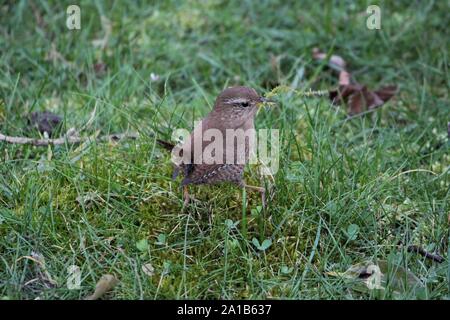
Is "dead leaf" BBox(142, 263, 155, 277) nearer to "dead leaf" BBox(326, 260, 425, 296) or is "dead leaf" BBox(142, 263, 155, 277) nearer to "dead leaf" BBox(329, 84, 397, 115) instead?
"dead leaf" BBox(326, 260, 425, 296)

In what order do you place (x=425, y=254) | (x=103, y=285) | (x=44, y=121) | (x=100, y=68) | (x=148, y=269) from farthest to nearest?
(x=100, y=68)
(x=44, y=121)
(x=425, y=254)
(x=148, y=269)
(x=103, y=285)

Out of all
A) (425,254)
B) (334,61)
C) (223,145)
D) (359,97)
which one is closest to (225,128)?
(223,145)

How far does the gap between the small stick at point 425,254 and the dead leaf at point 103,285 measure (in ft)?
5.47

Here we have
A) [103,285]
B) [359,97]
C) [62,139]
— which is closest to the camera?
[103,285]

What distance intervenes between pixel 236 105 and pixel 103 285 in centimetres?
146

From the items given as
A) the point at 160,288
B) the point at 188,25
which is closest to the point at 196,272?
the point at 160,288

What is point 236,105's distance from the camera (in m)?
4.71

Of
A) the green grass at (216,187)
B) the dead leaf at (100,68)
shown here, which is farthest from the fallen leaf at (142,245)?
the dead leaf at (100,68)

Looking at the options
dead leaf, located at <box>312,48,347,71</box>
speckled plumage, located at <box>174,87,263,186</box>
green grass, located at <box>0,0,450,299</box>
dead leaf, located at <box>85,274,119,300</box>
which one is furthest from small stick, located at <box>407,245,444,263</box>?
dead leaf, located at <box>312,48,347,71</box>

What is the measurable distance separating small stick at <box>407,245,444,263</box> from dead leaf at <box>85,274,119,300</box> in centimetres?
167

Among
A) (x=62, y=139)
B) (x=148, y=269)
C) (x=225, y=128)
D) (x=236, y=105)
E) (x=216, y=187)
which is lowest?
(x=148, y=269)

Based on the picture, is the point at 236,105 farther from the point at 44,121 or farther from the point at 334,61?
the point at 334,61

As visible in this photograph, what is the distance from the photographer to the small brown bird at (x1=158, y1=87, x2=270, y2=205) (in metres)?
4.37

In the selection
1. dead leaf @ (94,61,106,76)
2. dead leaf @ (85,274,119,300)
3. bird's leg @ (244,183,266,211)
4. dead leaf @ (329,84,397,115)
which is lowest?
dead leaf @ (85,274,119,300)
